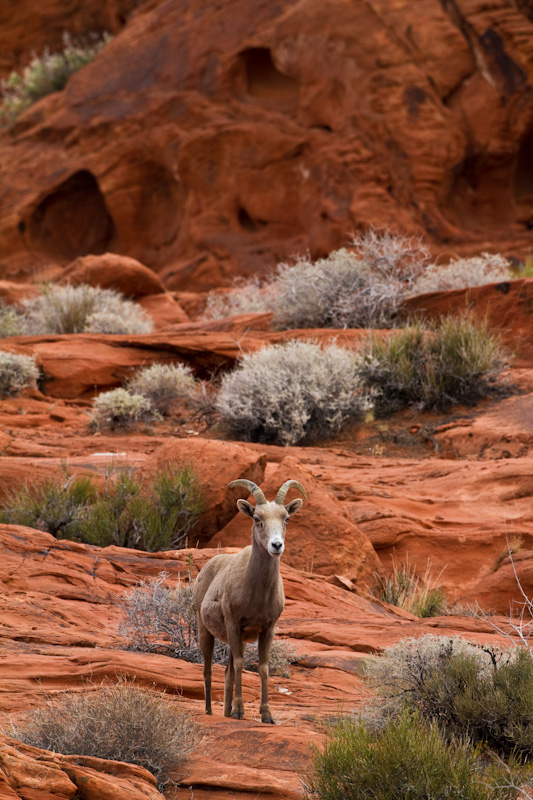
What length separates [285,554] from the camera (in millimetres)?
8375

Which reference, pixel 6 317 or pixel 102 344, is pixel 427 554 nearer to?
pixel 102 344

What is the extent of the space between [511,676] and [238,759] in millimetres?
1437

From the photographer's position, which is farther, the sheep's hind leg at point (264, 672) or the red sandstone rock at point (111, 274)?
the red sandstone rock at point (111, 274)

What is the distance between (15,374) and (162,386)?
2265 millimetres

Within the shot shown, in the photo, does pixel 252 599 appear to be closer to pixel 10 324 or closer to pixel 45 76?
pixel 10 324

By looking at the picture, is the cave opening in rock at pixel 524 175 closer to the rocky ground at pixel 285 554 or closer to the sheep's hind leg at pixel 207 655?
the rocky ground at pixel 285 554

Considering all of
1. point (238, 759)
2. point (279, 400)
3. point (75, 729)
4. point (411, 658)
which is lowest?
point (279, 400)

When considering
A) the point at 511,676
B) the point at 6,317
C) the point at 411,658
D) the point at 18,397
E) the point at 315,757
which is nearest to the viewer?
the point at 315,757

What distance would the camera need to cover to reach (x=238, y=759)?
410cm

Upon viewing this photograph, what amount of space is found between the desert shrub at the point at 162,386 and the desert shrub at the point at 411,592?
627cm

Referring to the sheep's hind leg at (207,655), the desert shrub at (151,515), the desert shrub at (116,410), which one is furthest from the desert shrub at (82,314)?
the sheep's hind leg at (207,655)

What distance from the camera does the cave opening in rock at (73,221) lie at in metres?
27.8

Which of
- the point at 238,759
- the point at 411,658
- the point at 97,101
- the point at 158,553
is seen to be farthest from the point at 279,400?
the point at 97,101

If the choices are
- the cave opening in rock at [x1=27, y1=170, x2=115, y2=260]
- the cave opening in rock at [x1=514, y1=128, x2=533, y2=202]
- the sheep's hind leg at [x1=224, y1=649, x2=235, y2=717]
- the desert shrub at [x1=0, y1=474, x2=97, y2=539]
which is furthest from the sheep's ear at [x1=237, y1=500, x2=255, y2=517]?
the cave opening in rock at [x1=27, y1=170, x2=115, y2=260]
